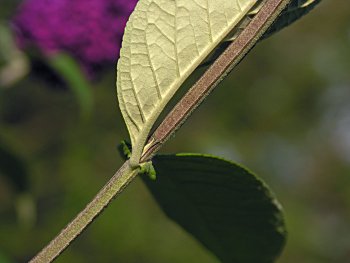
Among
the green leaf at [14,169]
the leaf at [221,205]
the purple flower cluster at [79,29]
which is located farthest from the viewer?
the purple flower cluster at [79,29]

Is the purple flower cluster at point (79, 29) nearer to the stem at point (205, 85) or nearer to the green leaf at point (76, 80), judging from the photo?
the green leaf at point (76, 80)

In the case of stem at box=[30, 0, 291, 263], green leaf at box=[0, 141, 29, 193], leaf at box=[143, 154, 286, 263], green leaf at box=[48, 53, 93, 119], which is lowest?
green leaf at box=[0, 141, 29, 193]

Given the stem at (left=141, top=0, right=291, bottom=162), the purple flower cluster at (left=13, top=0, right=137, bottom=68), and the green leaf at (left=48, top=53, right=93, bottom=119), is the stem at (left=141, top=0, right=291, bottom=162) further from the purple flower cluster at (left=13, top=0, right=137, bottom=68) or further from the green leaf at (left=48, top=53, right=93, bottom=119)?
the purple flower cluster at (left=13, top=0, right=137, bottom=68)

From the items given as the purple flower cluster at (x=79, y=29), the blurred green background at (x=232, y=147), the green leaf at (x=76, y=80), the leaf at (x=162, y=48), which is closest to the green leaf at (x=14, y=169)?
the green leaf at (x=76, y=80)

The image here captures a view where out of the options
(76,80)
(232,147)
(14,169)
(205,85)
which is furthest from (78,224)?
(232,147)

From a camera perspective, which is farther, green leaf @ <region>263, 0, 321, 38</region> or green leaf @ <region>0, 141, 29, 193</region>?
green leaf @ <region>0, 141, 29, 193</region>

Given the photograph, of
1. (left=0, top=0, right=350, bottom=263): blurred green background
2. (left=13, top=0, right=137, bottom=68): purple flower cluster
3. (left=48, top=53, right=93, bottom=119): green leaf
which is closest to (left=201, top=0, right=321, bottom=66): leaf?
(left=48, top=53, right=93, bottom=119): green leaf
